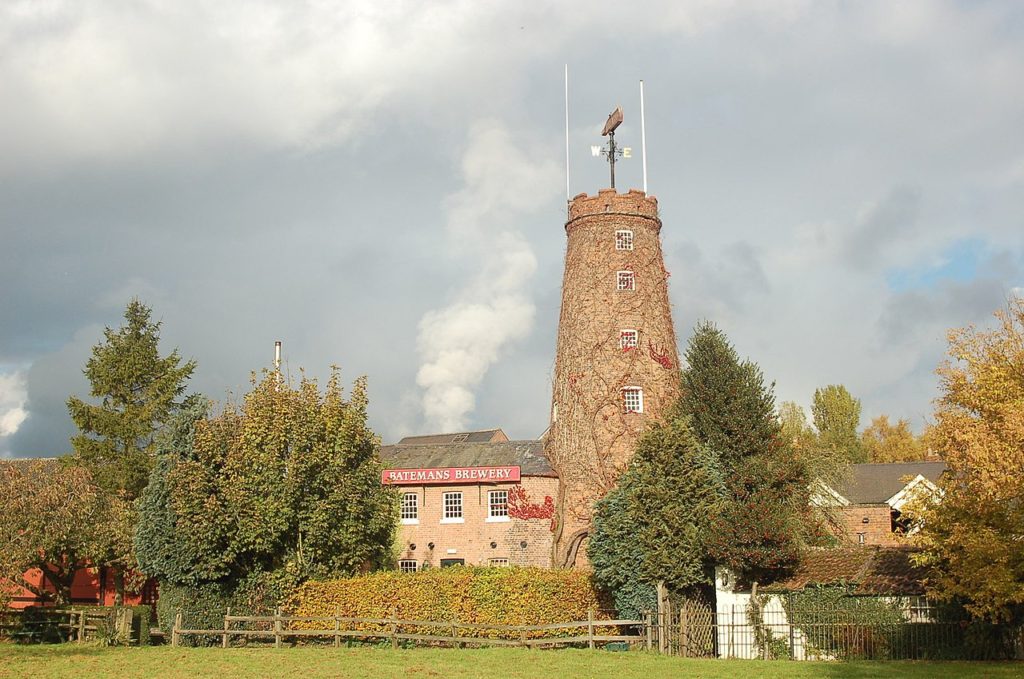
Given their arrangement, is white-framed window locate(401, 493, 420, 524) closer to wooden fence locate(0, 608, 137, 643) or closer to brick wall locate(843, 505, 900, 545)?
wooden fence locate(0, 608, 137, 643)

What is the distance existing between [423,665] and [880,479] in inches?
1510

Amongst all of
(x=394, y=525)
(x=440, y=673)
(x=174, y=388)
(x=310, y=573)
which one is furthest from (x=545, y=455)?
(x=440, y=673)

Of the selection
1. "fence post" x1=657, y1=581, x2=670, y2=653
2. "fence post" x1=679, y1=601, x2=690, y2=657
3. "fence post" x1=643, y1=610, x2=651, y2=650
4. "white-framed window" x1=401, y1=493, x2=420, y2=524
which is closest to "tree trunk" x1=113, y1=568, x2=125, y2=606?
"white-framed window" x1=401, y1=493, x2=420, y2=524

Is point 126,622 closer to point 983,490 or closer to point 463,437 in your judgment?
point 983,490

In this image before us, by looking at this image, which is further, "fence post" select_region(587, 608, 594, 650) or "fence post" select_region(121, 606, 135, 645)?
"fence post" select_region(121, 606, 135, 645)

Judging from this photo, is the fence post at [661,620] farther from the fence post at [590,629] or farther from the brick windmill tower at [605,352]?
the brick windmill tower at [605,352]

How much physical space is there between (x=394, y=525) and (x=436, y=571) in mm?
4464

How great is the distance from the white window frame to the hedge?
10.3m

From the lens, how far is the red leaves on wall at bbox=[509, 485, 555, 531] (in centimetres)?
4478

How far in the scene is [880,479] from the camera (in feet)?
188

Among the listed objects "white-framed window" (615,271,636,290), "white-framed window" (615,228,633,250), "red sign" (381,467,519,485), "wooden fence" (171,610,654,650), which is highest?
"white-framed window" (615,228,633,250)

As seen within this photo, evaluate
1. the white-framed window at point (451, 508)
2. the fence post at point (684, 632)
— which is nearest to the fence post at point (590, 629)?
the fence post at point (684, 632)

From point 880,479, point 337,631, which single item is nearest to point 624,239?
point 337,631

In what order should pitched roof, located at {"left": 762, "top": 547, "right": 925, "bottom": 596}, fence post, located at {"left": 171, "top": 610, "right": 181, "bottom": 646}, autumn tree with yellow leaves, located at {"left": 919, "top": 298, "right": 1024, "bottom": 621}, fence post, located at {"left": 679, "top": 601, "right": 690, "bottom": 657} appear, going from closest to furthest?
autumn tree with yellow leaves, located at {"left": 919, "top": 298, "right": 1024, "bottom": 621} → pitched roof, located at {"left": 762, "top": 547, "right": 925, "bottom": 596} → fence post, located at {"left": 679, "top": 601, "right": 690, "bottom": 657} → fence post, located at {"left": 171, "top": 610, "right": 181, "bottom": 646}
